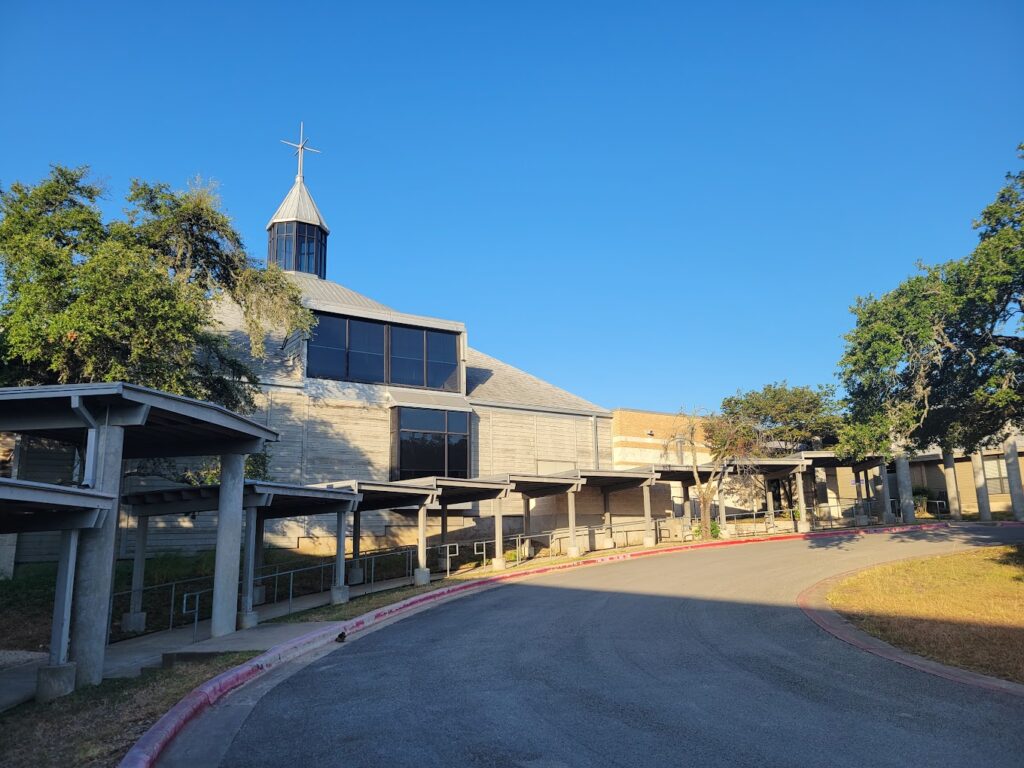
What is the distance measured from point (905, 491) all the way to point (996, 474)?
24.6ft

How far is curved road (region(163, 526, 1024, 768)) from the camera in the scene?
648cm

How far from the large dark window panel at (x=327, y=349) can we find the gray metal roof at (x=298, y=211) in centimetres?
1166

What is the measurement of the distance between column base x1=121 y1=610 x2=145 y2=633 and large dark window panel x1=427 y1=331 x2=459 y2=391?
55.6 ft

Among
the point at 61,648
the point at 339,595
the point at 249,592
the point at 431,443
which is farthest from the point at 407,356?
the point at 61,648

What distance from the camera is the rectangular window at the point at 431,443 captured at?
98.0ft

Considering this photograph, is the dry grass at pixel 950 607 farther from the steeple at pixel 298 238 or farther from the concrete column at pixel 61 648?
the steeple at pixel 298 238

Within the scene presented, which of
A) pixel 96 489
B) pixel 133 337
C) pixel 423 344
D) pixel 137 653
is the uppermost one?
pixel 423 344

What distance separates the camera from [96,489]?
35.9ft

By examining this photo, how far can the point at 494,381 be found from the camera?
3634cm

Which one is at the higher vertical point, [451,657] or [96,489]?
[96,489]

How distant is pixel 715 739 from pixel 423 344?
26676 millimetres

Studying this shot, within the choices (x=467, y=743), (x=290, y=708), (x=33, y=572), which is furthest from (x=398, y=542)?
(x=467, y=743)

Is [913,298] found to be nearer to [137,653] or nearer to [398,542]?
[137,653]

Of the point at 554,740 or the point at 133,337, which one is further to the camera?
the point at 133,337
